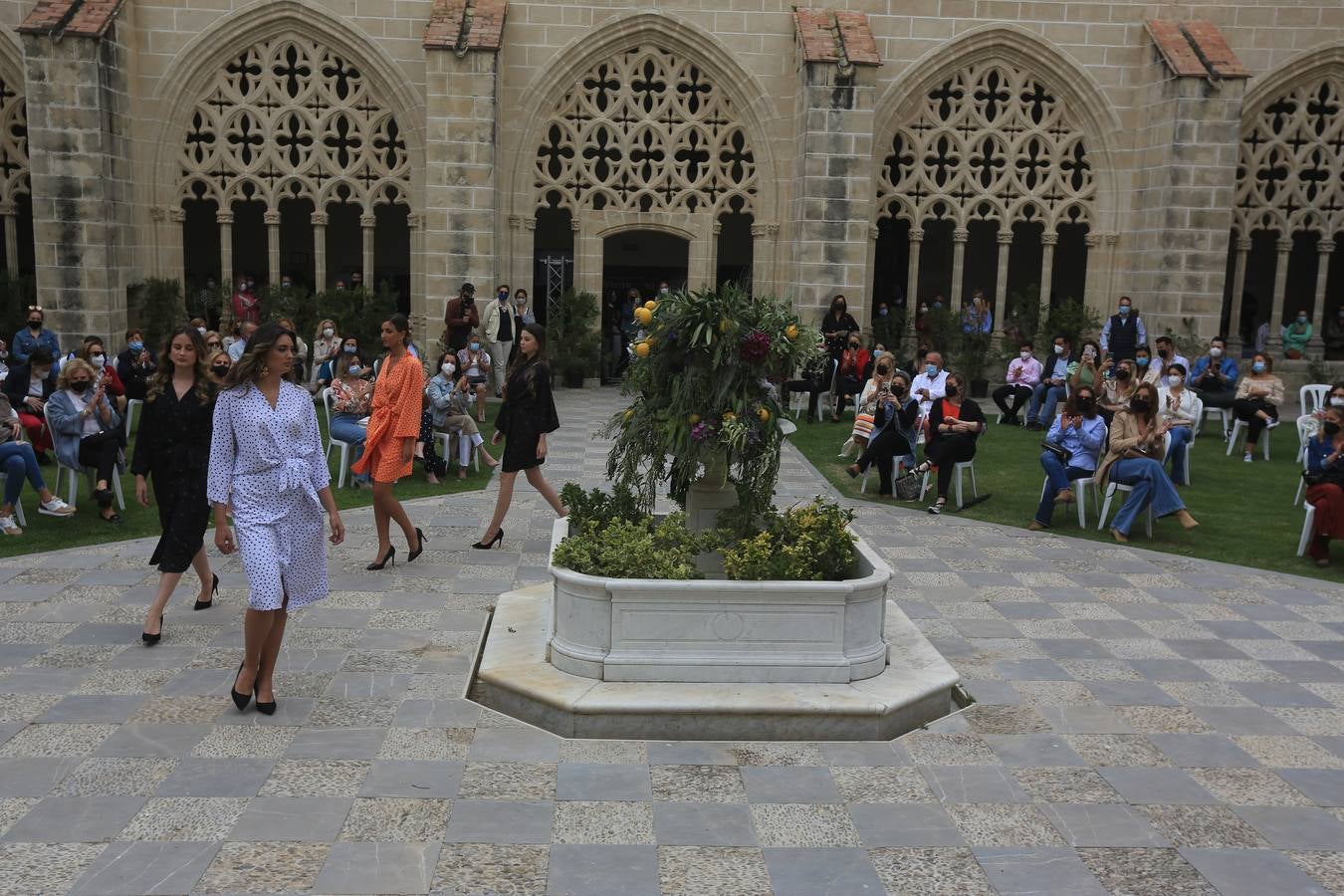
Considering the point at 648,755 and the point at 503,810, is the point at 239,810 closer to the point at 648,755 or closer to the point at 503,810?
the point at 503,810

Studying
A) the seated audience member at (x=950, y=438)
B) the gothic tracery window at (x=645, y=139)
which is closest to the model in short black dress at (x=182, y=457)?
the seated audience member at (x=950, y=438)

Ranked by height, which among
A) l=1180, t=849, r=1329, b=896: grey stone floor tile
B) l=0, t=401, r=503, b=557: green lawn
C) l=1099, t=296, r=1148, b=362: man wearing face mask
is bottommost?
l=1180, t=849, r=1329, b=896: grey stone floor tile

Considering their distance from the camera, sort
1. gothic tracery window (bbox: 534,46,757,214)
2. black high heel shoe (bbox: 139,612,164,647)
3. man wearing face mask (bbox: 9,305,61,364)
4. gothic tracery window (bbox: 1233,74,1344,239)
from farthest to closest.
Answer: gothic tracery window (bbox: 1233,74,1344,239) → gothic tracery window (bbox: 534,46,757,214) → man wearing face mask (bbox: 9,305,61,364) → black high heel shoe (bbox: 139,612,164,647)

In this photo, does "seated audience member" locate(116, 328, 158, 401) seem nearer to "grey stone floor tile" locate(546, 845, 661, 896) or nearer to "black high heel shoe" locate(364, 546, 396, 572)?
"black high heel shoe" locate(364, 546, 396, 572)

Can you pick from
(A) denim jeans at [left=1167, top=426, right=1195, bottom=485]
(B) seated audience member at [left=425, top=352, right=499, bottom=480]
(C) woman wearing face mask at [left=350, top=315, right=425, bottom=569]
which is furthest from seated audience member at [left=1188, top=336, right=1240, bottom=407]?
(C) woman wearing face mask at [left=350, top=315, right=425, bottom=569]

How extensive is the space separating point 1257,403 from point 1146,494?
5450 mm

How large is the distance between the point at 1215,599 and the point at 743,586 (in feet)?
13.4

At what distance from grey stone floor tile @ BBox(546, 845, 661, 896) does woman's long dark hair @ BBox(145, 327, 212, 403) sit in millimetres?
3649

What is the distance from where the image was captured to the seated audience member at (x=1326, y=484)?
29.6 feet

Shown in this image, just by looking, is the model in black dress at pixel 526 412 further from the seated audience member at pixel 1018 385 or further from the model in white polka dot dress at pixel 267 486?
the seated audience member at pixel 1018 385

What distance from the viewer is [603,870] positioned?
4352mm

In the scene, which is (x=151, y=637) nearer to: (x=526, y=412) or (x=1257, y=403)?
(x=526, y=412)

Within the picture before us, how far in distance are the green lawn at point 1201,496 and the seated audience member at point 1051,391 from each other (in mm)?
242

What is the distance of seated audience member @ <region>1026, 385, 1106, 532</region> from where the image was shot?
405 inches
